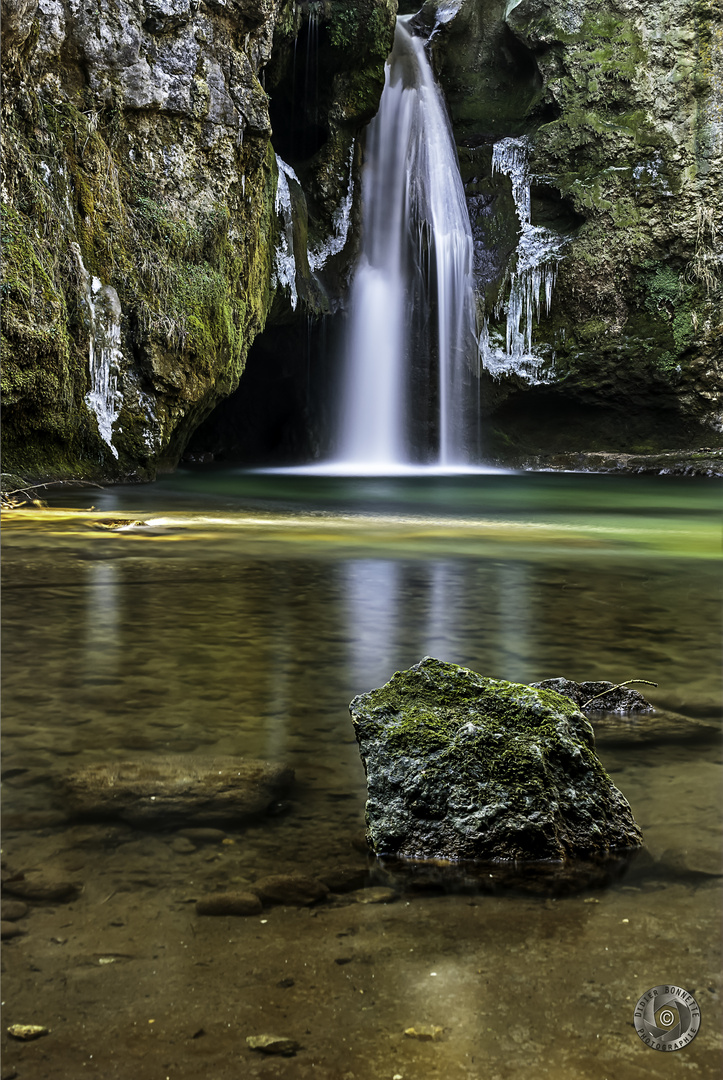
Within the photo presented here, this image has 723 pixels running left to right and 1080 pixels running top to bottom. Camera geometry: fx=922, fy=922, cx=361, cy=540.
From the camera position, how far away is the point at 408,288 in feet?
67.3

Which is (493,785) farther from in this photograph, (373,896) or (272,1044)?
(272,1044)

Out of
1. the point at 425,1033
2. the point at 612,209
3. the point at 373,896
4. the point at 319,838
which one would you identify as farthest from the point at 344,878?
the point at 612,209

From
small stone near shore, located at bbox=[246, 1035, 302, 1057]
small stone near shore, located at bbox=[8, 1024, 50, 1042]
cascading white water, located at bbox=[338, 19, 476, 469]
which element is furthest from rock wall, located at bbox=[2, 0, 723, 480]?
small stone near shore, located at bbox=[246, 1035, 302, 1057]

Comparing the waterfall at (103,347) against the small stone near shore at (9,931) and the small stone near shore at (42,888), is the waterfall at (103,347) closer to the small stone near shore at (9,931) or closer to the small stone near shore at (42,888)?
the small stone near shore at (42,888)

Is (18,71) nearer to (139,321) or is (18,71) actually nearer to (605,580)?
(139,321)

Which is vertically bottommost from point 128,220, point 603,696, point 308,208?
point 603,696

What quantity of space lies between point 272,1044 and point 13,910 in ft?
2.33

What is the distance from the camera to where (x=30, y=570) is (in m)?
5.83

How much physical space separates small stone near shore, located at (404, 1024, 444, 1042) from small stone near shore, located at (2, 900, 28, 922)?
2.85ft

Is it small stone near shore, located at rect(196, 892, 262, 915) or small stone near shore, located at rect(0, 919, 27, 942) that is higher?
small stone near shore, located at rect(0, 919, 27, 942)

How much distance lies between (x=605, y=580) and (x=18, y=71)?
9988 millimetres

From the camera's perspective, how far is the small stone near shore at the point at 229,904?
1.99 metres

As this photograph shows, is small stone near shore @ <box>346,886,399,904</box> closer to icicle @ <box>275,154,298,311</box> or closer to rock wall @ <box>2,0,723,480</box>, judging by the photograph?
rock wall @ <box>2,0,723,480</box>

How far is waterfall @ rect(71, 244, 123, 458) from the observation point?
1236 cm
